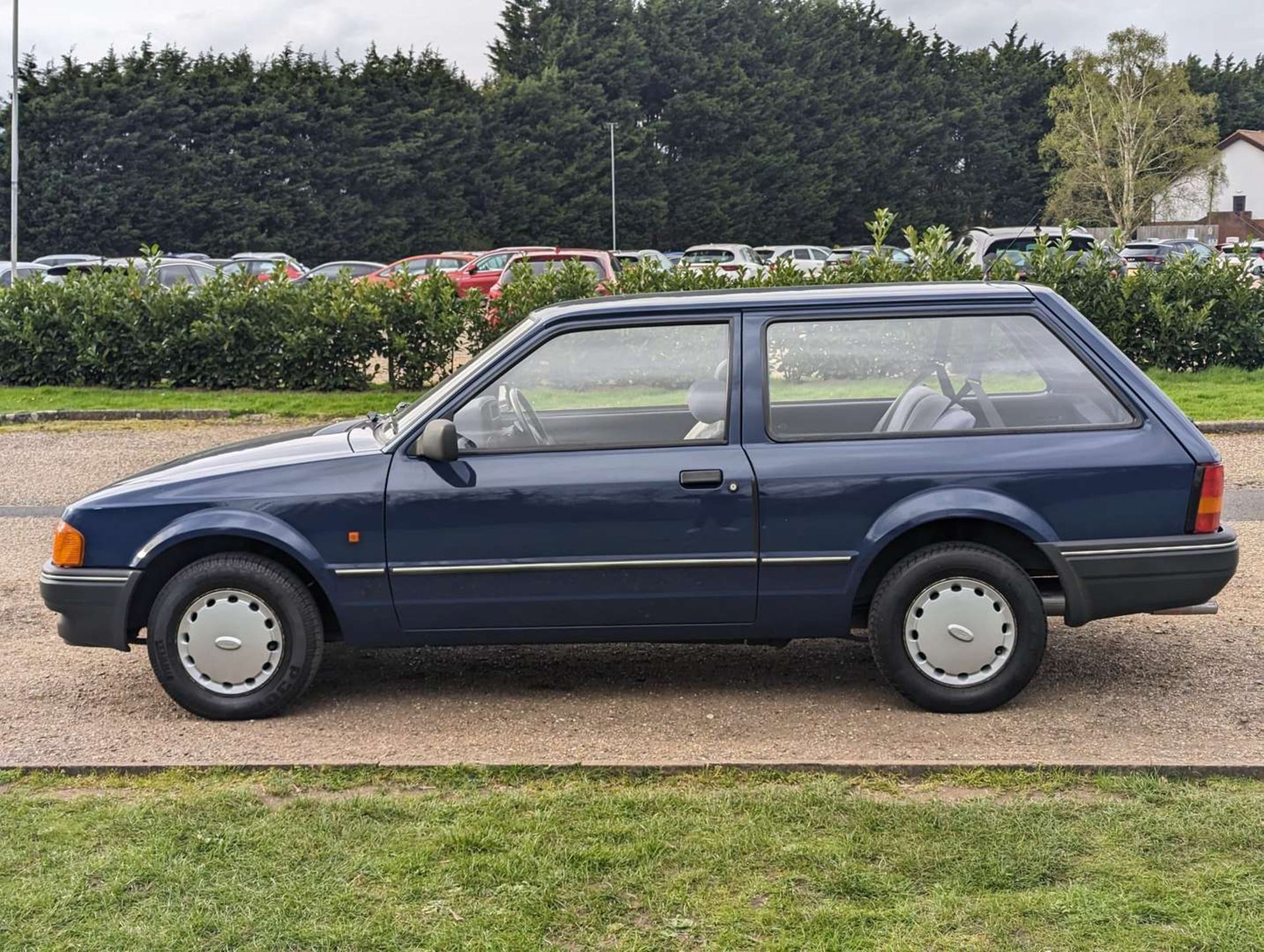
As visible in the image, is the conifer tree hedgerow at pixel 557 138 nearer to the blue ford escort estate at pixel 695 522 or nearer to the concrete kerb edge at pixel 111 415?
the concrete kerb edge at pixel 111 415

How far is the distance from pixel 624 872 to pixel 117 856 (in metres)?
1.49

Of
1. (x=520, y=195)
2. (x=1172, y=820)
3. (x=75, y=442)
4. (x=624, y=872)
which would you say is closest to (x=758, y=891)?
(x=624, y=872)

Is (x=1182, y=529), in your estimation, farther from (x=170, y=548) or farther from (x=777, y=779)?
(x=170, y=548)

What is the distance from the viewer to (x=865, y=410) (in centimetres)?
584

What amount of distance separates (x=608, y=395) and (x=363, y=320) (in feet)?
37.2

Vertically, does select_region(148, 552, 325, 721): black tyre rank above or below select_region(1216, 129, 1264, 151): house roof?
below

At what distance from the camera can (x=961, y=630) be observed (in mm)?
5391

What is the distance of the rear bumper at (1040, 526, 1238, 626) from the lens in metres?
5.38

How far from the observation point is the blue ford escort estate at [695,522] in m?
5.38

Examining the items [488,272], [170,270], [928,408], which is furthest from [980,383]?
[488,272]

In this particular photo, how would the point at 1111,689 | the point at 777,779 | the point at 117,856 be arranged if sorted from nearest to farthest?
the point at 117,856
the point at 777,779
the point at 1111,689

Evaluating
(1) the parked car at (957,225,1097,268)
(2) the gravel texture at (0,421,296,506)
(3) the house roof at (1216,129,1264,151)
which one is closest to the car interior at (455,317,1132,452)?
(1) the parked car at (957,225,1097,268)

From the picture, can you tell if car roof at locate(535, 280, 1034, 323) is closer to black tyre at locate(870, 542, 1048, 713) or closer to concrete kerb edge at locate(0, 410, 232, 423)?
black tyre at locate(870, 542, 1048, 713)

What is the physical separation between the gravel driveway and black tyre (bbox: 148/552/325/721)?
114 millimetres
